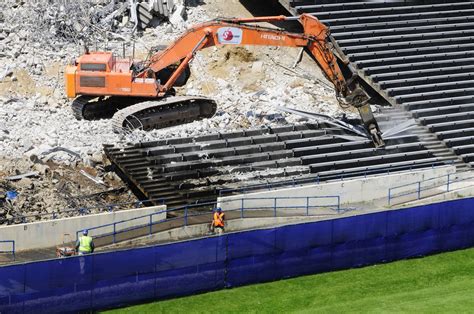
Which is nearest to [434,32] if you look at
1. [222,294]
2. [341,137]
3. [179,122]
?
[341,137]

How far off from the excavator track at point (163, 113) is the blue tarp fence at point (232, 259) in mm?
10023

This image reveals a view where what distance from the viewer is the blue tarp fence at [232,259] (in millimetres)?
30812

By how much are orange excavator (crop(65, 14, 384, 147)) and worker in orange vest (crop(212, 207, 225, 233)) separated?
772 centimetres

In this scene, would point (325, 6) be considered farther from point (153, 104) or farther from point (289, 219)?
point (289, 219)

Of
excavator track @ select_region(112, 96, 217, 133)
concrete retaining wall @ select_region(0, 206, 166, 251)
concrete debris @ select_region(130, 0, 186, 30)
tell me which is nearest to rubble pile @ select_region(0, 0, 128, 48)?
concrete debris @ select_region(130, 0, 186, 30)

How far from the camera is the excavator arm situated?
4222 cm

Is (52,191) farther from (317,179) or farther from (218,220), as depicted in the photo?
(317,179)

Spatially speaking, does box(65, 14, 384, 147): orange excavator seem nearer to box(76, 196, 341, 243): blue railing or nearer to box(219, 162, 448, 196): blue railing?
box(219, 162, 448, 196): blue railing

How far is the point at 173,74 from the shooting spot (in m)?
43.2

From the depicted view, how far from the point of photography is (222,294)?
33.3 metres

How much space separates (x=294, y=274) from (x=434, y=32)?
20554 millimetres

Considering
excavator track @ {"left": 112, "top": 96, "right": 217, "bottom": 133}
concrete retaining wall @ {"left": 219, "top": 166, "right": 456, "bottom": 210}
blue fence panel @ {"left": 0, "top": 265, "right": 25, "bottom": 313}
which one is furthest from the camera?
excavator track @ {"left": 112, "top": 96, "right": 217, "bottom": 133}

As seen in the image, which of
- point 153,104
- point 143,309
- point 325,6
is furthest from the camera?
point 325,6

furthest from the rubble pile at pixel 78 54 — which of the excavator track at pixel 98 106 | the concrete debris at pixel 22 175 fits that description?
the excavator track at pixel 98 106
